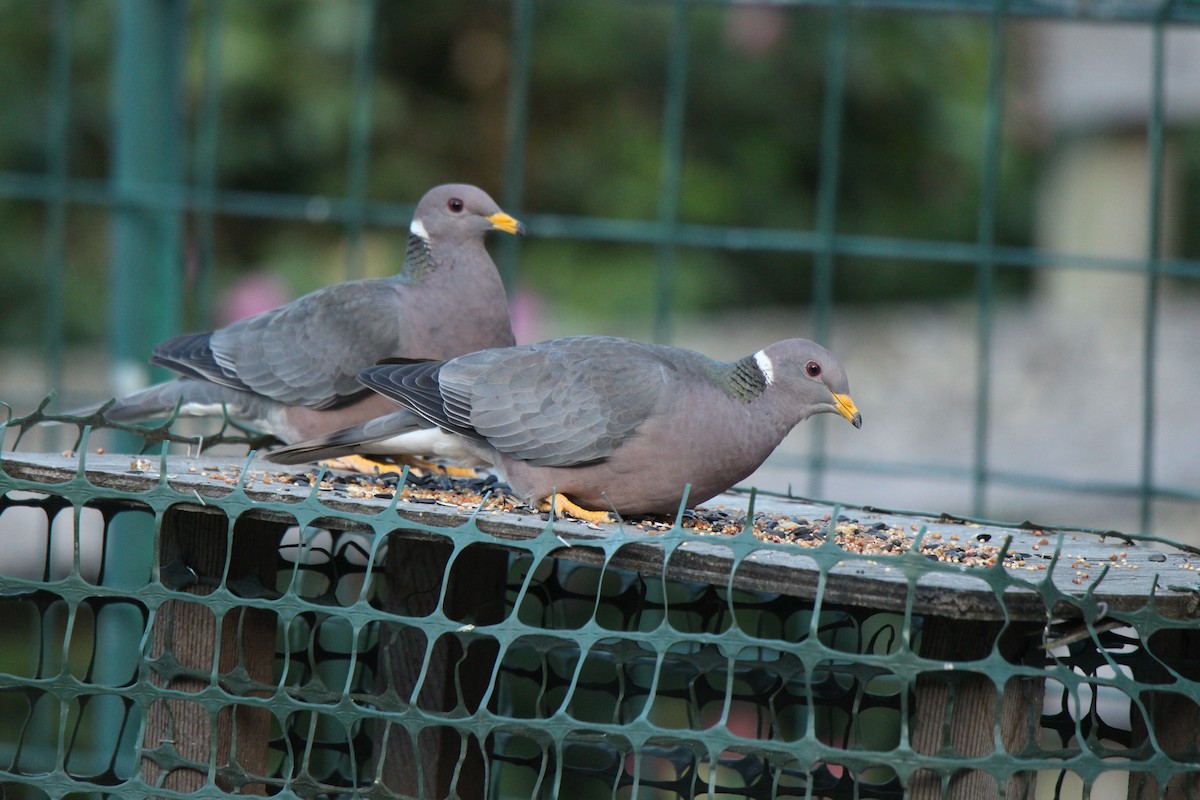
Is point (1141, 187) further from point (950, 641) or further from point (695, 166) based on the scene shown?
point (950, 641)

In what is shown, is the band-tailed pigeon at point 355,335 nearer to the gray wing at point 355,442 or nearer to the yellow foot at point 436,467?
the yellow foot at point 436,467

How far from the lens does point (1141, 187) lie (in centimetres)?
739

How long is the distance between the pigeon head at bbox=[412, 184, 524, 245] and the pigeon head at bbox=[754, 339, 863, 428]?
114cm

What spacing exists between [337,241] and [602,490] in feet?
16.7

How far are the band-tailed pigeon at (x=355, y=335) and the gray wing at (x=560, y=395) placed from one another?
22.7 inches

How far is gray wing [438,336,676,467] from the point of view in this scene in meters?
3.00

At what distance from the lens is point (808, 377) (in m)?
3.05

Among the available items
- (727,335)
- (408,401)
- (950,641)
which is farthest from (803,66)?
(950,641)

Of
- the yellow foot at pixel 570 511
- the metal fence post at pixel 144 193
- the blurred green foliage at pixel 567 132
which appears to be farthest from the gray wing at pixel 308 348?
the blurred green foliage at pixel 567 132

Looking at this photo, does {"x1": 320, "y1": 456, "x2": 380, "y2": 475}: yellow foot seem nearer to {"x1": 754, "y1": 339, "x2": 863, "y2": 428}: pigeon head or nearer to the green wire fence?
{"x1": 754, "y1": 339, "x2": 863, "y2": 428}: pigeon head

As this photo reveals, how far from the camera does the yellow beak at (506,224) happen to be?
3850 mm

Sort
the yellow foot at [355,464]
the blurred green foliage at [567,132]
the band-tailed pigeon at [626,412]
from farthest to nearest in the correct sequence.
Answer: the blurred green foliage at [567,132] < the yellow foot at [355,464] < the band-tailed pigeon at [626,412]

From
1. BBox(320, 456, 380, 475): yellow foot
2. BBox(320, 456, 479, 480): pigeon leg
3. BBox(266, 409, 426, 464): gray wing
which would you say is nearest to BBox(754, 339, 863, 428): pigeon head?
BBox(266, 409, 426, 464): gray wing

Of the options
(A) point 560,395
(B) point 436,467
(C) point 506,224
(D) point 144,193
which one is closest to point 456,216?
(C) point 506,224
